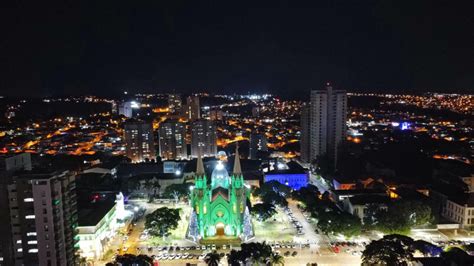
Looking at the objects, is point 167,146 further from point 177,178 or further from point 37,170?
point 37,170

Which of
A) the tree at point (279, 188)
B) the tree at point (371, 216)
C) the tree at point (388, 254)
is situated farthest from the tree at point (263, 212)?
the tree at point (388, 254)

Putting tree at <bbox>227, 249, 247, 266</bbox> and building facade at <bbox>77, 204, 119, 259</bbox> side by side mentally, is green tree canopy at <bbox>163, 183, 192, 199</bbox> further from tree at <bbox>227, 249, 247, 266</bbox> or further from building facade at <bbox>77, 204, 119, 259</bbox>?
tree at <bbox>227, 249, 247, 266</bbox>

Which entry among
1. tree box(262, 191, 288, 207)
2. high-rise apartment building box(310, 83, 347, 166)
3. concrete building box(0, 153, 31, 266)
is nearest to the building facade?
concrete building box(0, 153, 31, 266)

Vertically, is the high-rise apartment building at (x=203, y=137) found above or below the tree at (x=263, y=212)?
above

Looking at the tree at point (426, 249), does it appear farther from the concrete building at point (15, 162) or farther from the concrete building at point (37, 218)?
the concrete building at point (15, 162)

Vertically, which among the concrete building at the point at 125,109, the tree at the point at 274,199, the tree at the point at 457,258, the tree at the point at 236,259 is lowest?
the tree at the point at 274,199

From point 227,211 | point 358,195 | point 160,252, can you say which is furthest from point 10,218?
point 358,195
